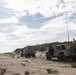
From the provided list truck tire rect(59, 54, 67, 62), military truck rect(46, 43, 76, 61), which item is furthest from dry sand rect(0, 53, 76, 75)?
truck tire rect(59, 54, 67, 62)

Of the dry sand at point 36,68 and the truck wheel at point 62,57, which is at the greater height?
the truck wheel at point 62,57

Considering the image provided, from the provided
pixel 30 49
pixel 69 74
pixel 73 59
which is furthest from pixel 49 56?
pixel 69 74

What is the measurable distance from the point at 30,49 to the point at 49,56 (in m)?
13.4

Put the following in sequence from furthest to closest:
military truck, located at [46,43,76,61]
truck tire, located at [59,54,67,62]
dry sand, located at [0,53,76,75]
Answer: truck tire, located at [59,54,67,62] → military truck, located at [46,43,76,61] → dry sand, located at [0,53,76,75]

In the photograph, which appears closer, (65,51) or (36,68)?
(36,68)

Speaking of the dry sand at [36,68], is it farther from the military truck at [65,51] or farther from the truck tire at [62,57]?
the truck tire at [62,57]

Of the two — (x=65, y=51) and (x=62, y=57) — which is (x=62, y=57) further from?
(x=65, y=51)

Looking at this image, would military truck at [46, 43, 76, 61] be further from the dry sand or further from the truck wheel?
the dry sand

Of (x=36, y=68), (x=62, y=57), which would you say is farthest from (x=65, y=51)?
(x=36, y=68)

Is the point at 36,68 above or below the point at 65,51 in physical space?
below

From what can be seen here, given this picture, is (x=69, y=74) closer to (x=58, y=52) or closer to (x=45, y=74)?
(x=45, y=74)

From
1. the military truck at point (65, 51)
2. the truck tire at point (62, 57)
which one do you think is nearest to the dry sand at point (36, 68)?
the military truck at point (65, 51)

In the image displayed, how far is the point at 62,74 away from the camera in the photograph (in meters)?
18.8

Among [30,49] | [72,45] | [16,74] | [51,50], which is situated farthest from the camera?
[30,49]
